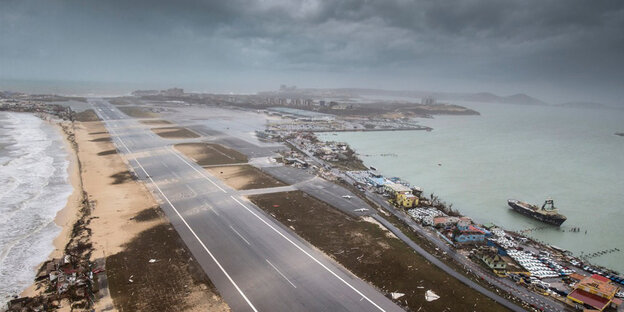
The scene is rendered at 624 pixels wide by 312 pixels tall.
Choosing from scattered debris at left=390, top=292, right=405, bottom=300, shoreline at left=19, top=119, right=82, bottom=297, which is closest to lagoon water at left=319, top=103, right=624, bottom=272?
scattered debris at left=390, top=292, right=405, bottom=300

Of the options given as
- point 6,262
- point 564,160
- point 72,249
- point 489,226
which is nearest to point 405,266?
point 489,226

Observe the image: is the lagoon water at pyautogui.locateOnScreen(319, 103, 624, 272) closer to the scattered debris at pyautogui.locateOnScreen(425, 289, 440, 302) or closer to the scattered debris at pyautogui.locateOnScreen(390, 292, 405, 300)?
the scattered debris at pyautogui.locateOnScreen(425, 289, 440, 302)

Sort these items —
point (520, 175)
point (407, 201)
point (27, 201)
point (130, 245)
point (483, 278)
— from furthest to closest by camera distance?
1. point (520, 175)
2. point (407, 201)
3. point (27, 201)
4. point (130, 245)
5. point (483, 278)

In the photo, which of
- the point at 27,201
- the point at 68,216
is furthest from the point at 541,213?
the point at 27,201

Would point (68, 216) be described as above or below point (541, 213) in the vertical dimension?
below

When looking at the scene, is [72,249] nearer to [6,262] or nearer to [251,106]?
[6,262]

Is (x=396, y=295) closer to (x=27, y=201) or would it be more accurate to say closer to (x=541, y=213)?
(x=541, y=213)

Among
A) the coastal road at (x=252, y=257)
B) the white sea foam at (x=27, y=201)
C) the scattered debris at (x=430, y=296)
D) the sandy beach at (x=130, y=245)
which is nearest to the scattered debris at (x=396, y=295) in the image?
the coastal road at (x=252, y=257)
